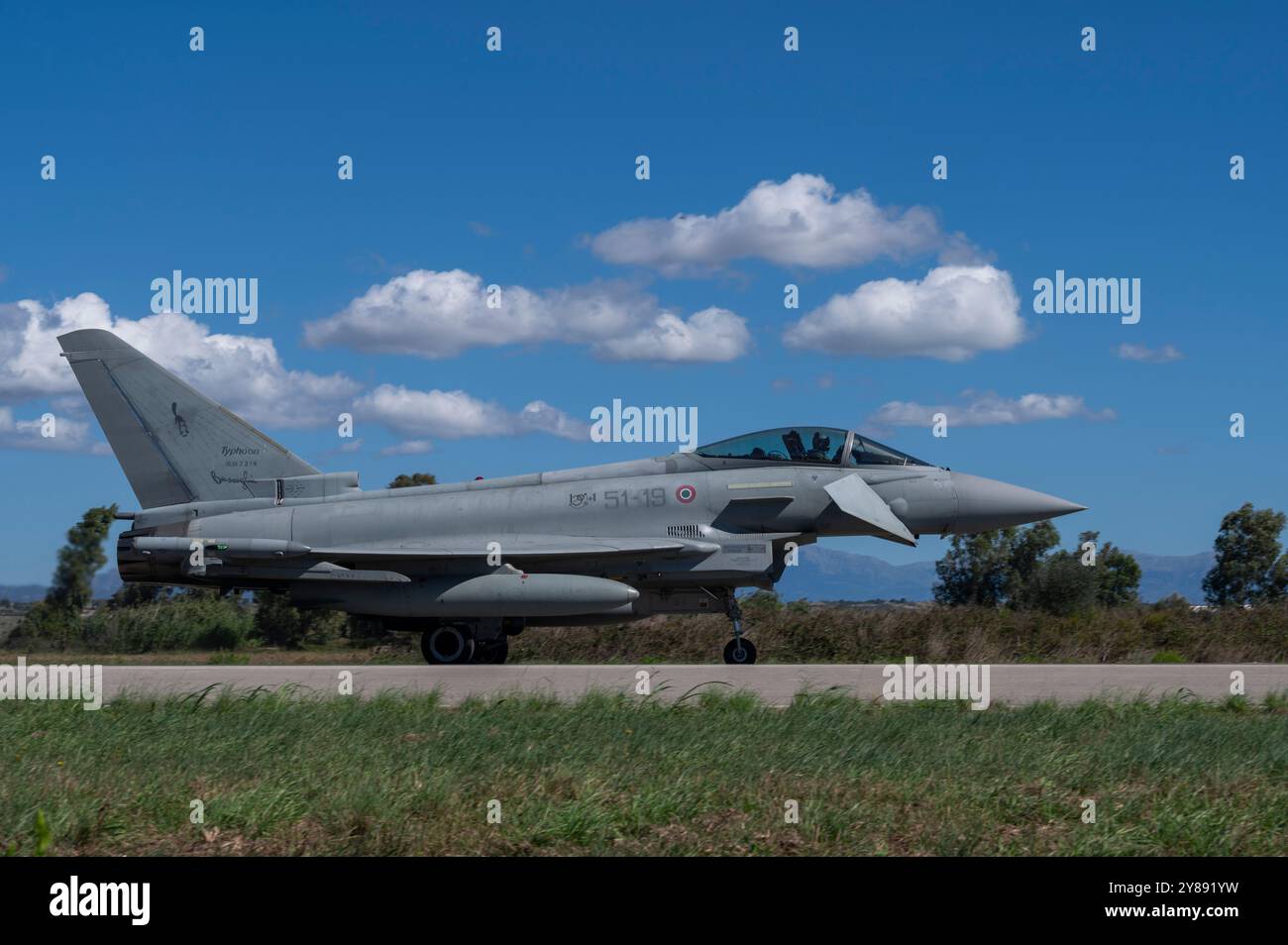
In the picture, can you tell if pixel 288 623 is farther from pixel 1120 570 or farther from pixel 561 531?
pixel 1120 570

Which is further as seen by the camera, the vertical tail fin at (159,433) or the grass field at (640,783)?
the vertical tail fin at (159,433)

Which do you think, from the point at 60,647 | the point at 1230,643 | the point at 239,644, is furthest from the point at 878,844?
the point at 60,647

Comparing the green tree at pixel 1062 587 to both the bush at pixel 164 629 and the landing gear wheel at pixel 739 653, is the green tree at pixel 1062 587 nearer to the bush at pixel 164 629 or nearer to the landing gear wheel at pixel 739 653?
the landing gear wheel at pixel 739 653

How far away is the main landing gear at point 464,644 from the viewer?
60.7 feet

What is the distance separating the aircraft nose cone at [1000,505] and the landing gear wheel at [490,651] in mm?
7203

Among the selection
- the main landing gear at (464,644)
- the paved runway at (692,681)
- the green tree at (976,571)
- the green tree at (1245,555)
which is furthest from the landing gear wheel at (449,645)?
the green tree at (1245,555)

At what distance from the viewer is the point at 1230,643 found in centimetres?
2123

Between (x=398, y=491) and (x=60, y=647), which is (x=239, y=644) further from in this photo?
(x=398, y=491)

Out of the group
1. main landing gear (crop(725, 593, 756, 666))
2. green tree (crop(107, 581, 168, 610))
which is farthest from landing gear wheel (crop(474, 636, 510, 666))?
green tree (crop(107, 581, 168, 610))

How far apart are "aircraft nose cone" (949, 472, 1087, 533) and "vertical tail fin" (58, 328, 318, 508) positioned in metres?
10.9

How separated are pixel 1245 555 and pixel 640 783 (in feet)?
165

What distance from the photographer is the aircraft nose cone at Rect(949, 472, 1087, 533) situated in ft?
58.6

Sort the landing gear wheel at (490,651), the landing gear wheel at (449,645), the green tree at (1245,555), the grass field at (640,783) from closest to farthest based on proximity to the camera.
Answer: the grass field at (640,783), the landing gear wheel at (449,645), the landing gear wheel at (490,651), the green tree at (1245,555)

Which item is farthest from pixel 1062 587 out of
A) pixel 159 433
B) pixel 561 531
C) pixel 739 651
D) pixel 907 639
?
pixel 159 433
